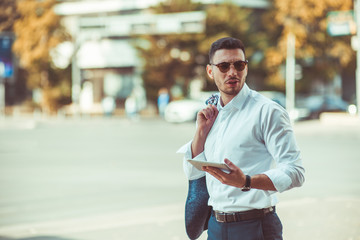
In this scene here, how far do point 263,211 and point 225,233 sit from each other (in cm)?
22

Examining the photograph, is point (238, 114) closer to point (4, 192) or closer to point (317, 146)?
point (4, 192)

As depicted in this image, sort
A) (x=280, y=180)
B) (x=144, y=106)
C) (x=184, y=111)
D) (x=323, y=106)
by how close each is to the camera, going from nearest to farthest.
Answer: (x=280, y=180), (x=184, y=111), (x=323, y=106), (x=144, y=106)

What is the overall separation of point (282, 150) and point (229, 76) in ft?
1.58

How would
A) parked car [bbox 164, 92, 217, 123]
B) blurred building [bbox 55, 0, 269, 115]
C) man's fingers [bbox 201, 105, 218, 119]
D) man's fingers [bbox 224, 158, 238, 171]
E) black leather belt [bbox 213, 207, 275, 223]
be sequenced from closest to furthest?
man's fingers [bbox 224, 158, 238, 171]
black leather belt [bbox 213, 207, 275, 223]
man's fingers [bbox 201, 105, 218, 119]
parked car [bbox 164, 92, 217, 123]
blurred building [bbox 55, 0, 269, 115]

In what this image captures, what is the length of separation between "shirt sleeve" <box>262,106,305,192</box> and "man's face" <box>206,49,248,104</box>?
25cm

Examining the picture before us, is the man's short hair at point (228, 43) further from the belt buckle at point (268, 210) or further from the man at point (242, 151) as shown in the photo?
the belt buckle at point (268, 210)

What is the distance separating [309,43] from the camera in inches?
1704

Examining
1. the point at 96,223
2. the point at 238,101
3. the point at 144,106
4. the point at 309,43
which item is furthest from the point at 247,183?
the point at 144,106

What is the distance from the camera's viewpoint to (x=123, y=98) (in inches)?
2071

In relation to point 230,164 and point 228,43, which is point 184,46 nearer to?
point 228,43

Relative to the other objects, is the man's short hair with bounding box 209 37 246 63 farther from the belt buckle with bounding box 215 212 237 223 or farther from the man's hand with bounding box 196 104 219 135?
the belt buckle with bounding box 215 212 237 223

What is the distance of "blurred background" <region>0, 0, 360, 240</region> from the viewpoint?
7515 mm

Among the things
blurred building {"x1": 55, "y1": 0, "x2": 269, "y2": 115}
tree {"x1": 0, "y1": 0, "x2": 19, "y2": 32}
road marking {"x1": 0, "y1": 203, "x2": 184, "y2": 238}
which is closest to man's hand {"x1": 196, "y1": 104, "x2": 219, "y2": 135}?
road marking {"x1": 0, "y1": 203, "x2": 184, "y2": 238}

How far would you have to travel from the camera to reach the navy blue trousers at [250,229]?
2.91 m
